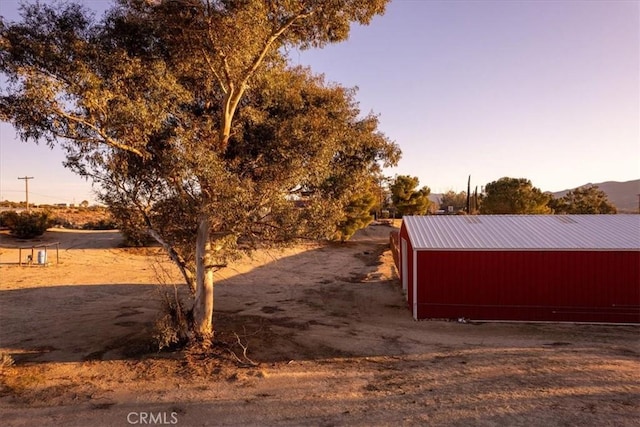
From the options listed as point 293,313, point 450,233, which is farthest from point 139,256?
point 450,233

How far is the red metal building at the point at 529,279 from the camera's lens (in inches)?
600

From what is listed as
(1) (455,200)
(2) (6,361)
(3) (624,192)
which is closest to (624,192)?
(3) (624,192)

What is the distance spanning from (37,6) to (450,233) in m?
15.4

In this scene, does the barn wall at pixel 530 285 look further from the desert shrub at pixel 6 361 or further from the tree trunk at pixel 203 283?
the desert shrub at pixel 6 361

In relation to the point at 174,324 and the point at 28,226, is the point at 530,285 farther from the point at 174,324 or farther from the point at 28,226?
the point at 28,226

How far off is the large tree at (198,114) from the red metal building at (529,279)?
5.85 meters

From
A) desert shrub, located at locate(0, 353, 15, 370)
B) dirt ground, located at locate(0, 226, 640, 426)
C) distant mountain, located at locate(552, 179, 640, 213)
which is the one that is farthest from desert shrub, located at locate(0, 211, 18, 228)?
distant mountain, located at locate(552, 179, 640, 213)

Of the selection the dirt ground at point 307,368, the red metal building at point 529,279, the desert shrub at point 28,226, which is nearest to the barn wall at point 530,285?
the red metal building at point 529,279

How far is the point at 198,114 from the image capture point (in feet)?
39.0

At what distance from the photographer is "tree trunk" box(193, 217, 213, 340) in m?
11.4

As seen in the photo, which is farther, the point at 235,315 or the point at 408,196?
the point at 408,196

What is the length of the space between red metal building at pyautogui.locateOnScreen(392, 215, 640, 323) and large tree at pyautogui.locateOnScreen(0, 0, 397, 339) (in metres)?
5.85

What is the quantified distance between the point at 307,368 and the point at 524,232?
11.7 meters

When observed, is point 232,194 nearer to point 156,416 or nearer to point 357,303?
point 156,416
